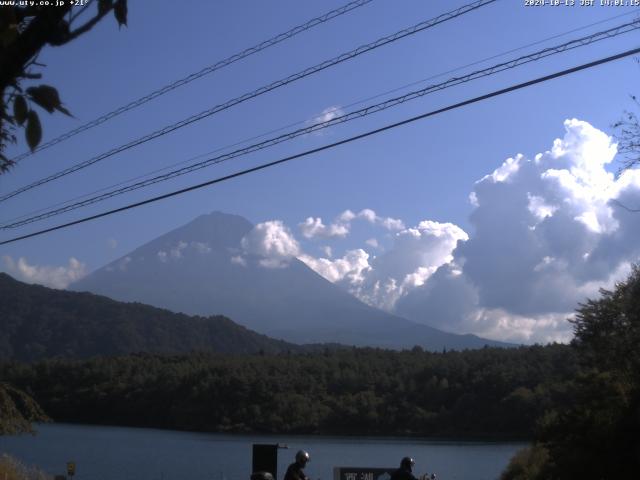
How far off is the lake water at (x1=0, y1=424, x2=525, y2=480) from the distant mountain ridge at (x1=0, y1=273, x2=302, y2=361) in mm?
59253

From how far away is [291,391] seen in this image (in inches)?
3002

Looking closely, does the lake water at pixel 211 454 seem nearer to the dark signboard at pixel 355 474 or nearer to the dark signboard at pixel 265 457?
the dark signboard at pixel 355 474

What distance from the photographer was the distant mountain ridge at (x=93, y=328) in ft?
419

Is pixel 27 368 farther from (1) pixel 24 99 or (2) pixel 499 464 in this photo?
(1) pixel 24 99

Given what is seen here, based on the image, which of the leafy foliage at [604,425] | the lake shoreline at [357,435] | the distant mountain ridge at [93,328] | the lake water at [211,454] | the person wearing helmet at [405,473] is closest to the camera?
the person wearing helmet at [405,473]

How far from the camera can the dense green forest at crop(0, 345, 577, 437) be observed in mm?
63406

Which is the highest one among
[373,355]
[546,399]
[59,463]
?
[373,355]

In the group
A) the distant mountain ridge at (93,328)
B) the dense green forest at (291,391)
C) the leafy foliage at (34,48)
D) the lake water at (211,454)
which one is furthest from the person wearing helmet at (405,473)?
the distant mountain ridge at (93,328)

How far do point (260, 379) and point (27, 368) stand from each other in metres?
19.1

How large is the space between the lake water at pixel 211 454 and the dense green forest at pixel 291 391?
3559mm

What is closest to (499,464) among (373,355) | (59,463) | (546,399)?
(546,399)

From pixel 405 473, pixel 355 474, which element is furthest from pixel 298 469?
pixel 355 474

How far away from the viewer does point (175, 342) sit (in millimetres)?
150125

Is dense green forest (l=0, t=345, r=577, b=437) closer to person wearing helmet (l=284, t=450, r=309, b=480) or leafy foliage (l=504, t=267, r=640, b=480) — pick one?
leafy foliage (l=504, t=267, r=640, b=480)
